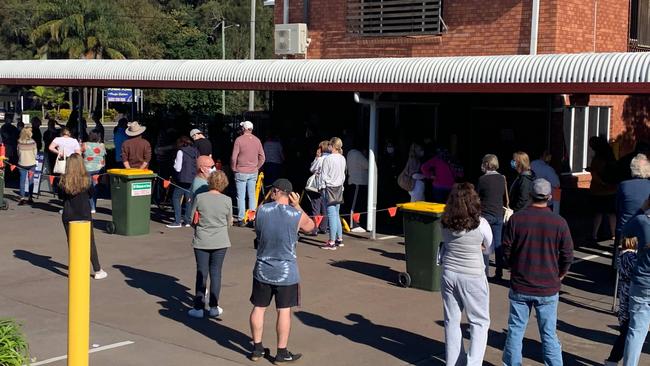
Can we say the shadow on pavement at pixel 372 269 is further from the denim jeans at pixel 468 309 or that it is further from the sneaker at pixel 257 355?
the denim jeans at pixel 468 309

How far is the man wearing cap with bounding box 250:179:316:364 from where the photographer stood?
8062 mm

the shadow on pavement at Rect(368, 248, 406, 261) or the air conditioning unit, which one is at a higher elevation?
the air conditioning unit

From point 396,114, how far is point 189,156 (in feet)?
17.6

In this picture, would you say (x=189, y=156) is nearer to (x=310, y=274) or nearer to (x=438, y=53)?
(x=310, y=274)

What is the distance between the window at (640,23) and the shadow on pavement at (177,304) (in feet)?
39.3

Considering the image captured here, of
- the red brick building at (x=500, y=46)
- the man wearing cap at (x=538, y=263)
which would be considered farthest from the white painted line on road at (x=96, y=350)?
the red brick building at (x=500, y=46)

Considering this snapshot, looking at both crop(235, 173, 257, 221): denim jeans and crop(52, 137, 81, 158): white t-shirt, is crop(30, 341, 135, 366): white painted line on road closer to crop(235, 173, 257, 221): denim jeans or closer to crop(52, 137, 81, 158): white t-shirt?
crop(235, 173, 257, 221): denim jeans

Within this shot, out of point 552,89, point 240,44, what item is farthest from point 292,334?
point 240,44

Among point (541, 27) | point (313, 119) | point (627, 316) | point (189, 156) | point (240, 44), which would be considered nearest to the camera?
point (627, 316)

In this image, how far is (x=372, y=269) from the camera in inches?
502

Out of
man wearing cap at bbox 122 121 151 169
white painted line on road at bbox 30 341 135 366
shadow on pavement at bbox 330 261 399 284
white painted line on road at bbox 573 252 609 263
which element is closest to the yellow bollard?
white painted line on road at bbox 30 341 135 366

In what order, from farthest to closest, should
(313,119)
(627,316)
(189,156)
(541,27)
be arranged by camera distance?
(313,119)
(541,27)
(189,156)
(627,316)

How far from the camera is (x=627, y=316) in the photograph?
7.86m

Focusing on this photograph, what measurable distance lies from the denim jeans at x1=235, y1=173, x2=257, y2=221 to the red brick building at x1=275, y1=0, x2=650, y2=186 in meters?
4.22
